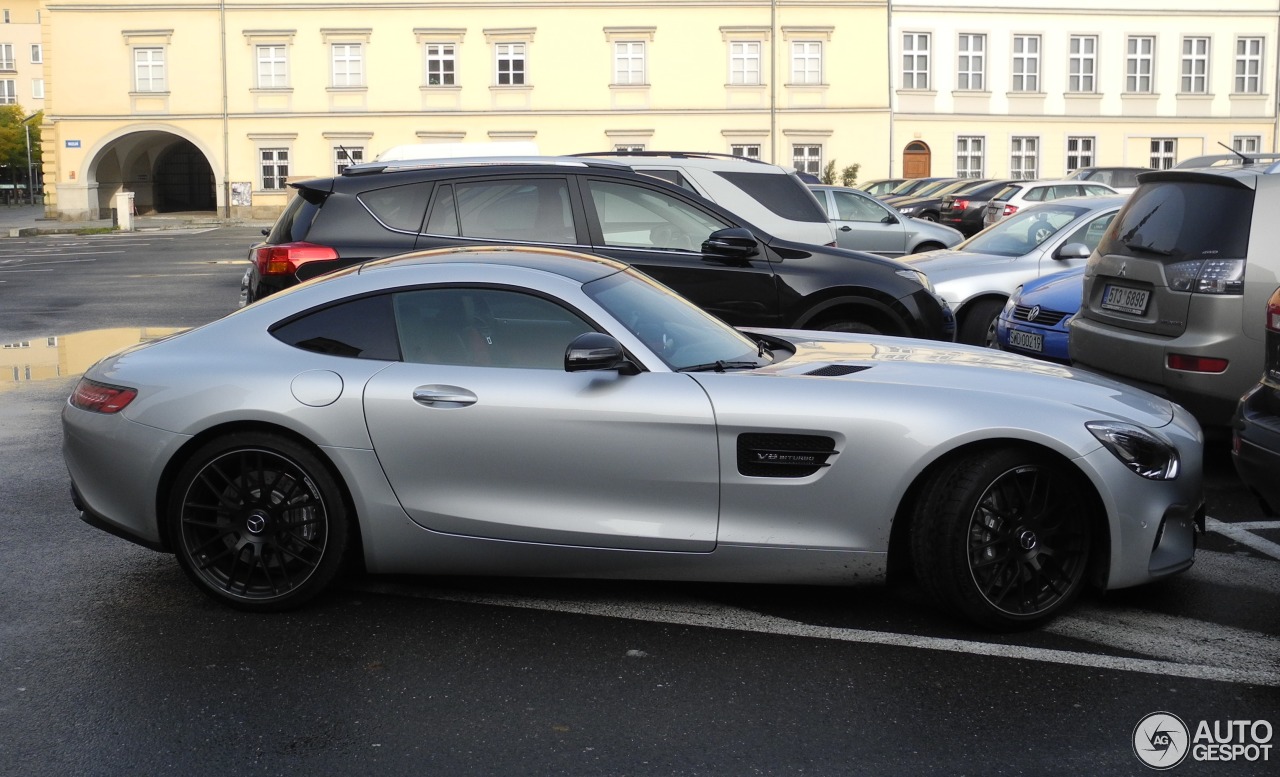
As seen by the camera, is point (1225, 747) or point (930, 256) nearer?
point (1225, 747)

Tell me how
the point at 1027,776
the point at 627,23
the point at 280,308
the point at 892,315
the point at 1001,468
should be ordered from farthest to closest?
1. the point at 627,23
2. the point at 892,315
3. the point at 280,308
4. the point at 1001,468
5. the point at 1027,776

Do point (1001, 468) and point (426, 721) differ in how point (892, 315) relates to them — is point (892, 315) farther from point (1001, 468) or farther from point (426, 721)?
point (426, 721)

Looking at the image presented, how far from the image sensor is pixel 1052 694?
13.7 ft

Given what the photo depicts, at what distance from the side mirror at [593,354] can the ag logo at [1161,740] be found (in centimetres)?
205

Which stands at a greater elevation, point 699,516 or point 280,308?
point 280,308

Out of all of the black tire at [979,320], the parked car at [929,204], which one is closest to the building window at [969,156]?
the parked car at [929,204]

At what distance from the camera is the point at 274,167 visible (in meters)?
49.9

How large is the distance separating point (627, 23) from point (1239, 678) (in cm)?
4660

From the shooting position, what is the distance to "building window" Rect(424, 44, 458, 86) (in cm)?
4925

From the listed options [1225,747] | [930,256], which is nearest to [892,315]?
[930,256]

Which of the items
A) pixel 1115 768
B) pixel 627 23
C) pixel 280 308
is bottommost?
pixel 1115 768

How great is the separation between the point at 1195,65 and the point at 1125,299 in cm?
4982

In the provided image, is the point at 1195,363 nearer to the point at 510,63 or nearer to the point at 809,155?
the point at 809,155

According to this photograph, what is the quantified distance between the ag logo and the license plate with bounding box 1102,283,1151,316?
148 inches
